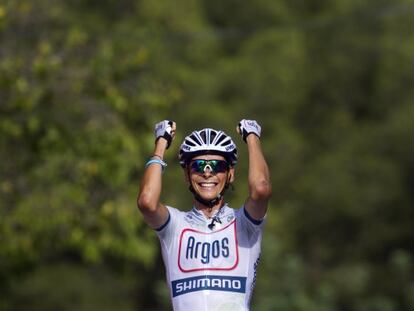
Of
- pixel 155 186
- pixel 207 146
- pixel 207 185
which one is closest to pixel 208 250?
pixel 207 185

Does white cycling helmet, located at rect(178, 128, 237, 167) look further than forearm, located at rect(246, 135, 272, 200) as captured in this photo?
Yes

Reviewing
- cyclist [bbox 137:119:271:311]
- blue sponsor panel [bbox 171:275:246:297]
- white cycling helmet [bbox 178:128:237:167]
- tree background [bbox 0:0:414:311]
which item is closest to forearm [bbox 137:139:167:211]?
cyclist [bbox 137:119:271:311]

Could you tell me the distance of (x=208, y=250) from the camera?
8.55 m

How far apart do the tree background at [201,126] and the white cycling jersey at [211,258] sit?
342 inches

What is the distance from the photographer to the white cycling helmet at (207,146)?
865 centimetres

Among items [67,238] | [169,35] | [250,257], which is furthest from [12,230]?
[169,35]

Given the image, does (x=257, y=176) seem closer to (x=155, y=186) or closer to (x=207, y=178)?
(x=207, y=178)

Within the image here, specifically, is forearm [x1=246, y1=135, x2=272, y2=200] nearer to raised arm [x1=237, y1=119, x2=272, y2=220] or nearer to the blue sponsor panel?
raised arm [x1=237, y1=119, x2=272, y2=220]

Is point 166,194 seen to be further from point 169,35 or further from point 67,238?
point 67,238

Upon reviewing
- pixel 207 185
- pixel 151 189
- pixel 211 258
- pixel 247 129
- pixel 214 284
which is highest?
pixel 247 129

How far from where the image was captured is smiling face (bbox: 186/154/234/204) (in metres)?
8.62

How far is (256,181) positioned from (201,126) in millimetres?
34011

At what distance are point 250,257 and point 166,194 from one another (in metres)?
26.4

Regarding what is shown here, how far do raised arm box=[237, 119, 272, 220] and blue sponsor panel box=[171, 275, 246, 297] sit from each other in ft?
1.33
